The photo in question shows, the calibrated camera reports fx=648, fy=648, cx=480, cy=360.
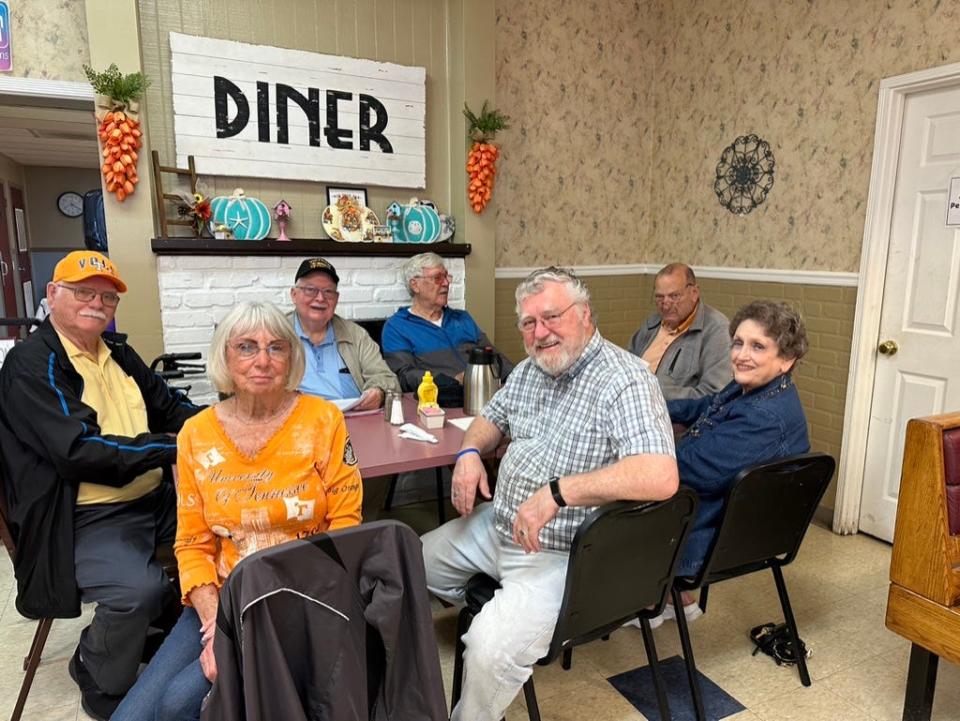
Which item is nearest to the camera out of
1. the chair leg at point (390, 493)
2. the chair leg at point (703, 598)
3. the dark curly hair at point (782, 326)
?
the dark curly hair at point (782, 326)

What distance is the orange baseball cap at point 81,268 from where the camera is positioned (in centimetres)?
182

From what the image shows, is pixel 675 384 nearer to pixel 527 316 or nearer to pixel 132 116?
pixel 527 316

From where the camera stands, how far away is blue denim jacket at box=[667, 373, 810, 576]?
1.77 meters

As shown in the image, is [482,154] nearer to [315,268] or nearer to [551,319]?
[315,268]

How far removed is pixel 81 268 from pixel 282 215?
136 cm

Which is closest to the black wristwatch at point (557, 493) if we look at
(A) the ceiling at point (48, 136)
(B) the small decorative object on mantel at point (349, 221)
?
(B) the small decorative object on mantel at point (349, 221)

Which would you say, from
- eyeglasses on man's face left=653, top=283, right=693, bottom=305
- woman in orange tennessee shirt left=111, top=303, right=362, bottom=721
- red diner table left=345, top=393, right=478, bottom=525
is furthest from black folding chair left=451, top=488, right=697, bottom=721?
eyeglasses on man's face left=653, top=283, right=693, bottom=305

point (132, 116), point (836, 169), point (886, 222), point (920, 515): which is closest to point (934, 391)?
point (886, 222)

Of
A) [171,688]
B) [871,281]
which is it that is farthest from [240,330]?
[871,281]

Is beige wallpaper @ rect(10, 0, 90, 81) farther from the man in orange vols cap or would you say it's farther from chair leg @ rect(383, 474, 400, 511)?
chair leg @ rect(383, 474, 400, 511)

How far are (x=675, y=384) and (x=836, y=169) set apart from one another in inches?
54.3

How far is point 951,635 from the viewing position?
1.59 meters

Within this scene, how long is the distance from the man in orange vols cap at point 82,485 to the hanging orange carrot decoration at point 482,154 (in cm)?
195

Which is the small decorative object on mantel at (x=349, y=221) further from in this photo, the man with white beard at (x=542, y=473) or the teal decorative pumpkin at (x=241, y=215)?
the man with white beard at (x=542, y=473)
